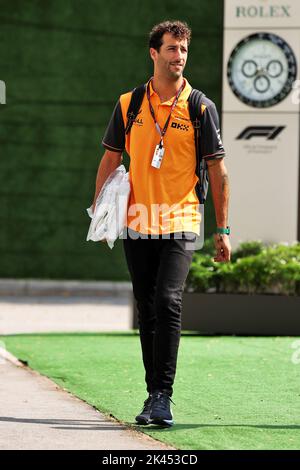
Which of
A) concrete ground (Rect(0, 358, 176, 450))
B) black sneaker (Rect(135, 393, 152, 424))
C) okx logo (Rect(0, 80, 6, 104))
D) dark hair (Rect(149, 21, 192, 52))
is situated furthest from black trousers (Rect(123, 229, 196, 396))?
okx logo (Rect(0, 80, 6, 104))

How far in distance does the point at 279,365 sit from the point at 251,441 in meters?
3.57

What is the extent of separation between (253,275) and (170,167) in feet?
19.4

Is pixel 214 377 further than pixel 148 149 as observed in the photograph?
Yes

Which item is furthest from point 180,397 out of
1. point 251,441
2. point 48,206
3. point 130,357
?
point 48,206

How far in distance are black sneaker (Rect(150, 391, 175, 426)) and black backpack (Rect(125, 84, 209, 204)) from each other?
105cm

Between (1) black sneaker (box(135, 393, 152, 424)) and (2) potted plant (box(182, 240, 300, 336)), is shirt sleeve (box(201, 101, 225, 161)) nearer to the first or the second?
(1) black sneaker (box(135, 393, 152, 424))

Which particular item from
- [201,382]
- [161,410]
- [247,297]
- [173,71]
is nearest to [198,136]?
[173,71]

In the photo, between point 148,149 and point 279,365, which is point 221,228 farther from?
point 279,365

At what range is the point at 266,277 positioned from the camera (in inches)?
499

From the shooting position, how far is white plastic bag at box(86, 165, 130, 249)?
7059mm

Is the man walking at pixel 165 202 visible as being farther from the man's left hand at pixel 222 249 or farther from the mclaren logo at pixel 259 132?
the mclaren logo at pixel 259 132

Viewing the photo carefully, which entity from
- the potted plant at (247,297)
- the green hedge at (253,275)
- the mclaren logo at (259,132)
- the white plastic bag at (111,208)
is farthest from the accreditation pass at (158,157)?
the mclaren logo at (259,132)

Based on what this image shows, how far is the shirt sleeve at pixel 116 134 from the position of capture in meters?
7.16

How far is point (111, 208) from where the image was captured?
710 cm
